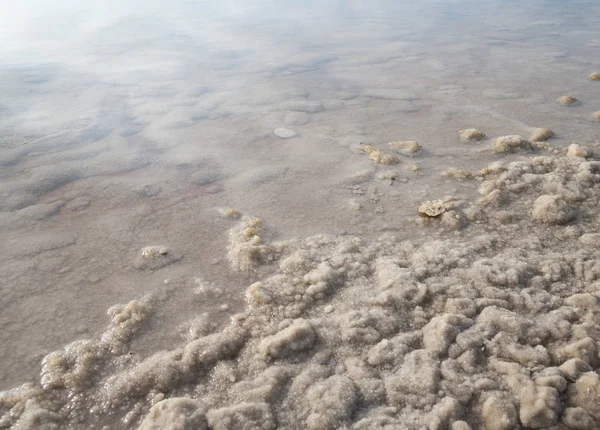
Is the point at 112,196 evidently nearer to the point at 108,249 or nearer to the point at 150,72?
the point at 108,249

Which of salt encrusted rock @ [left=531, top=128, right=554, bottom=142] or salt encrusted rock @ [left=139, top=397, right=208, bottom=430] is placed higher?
salt encrusted rock @ [left=531, top=128, right=554, bottom=142]

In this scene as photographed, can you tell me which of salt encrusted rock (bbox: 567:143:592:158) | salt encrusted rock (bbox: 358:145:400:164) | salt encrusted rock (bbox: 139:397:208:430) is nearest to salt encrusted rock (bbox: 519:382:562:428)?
salt encrusted rock (bbox: 139:397:208:430)

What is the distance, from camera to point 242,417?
4.68 ft

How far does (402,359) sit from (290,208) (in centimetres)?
132

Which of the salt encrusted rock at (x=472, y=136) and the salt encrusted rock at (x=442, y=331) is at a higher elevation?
the salt encrusted rock at (x=472, y=136)

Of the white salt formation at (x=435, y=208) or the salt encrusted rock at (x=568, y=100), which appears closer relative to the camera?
the white salt formation at (x=435, y=208)

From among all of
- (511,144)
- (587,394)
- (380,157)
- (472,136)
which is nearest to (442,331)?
(587,394)

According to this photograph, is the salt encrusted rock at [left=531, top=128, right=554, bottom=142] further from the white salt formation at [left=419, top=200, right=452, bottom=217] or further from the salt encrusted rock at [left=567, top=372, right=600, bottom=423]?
the salt encrusted rock at [left=567, top=372, right=600, bottom=423]

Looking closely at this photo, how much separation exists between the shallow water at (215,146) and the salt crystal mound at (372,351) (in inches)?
4.7

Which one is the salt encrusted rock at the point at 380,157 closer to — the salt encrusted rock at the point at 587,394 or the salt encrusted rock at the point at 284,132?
the salt encrusted rock at the point at 284,132

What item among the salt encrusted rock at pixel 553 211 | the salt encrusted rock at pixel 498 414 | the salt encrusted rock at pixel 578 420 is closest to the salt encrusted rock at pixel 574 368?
the salt encrusted rock at pixel 578 420

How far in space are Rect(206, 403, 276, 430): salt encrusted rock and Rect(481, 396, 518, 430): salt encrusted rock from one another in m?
0.66

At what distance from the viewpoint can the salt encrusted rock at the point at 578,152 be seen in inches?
117

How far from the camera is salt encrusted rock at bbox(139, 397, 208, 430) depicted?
4.62ft
